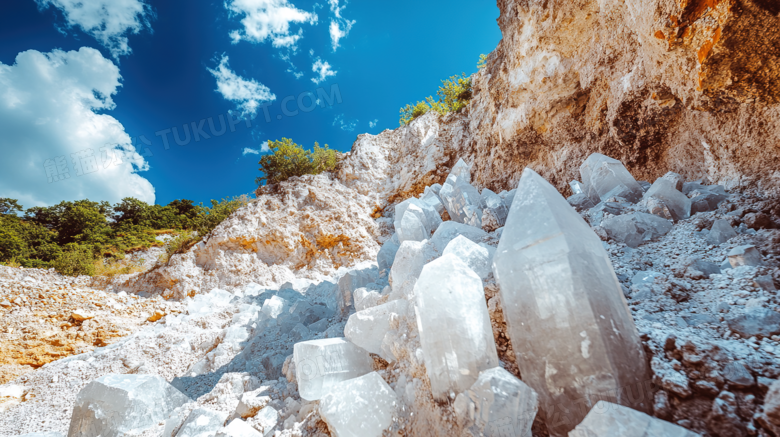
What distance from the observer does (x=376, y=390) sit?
1304mm

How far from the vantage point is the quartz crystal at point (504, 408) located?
2.96 ft

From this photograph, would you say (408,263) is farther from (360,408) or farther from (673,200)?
(673,200)

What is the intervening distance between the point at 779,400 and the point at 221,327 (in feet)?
14.1

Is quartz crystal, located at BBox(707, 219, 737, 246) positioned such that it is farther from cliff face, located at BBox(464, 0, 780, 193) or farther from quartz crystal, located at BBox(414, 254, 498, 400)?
quartz crystal, located at BBox(414, 254, 498, 400)

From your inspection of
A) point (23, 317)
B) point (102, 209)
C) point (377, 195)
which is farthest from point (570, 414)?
point (102, 209)

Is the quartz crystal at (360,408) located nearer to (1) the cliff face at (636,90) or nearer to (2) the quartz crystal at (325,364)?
(2) the quartz crystal at (325,364)

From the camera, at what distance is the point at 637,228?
5.61 feet

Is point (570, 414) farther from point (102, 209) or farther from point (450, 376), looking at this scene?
point (102, 209)

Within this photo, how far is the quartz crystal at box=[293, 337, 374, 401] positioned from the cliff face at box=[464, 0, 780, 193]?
240 cm

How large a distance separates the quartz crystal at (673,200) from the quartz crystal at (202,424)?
2.92m

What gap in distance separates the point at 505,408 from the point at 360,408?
2.09 feet

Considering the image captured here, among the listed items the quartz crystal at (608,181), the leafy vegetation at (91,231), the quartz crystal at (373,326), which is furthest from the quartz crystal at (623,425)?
the leafy vegetation at (91,231)

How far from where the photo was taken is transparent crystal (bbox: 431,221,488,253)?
2.45 m

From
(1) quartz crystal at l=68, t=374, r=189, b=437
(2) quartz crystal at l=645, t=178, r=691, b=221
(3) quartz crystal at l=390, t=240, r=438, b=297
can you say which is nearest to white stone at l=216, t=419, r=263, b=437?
(1) quartz crystal at l=68, t=374, r=189, b=437
